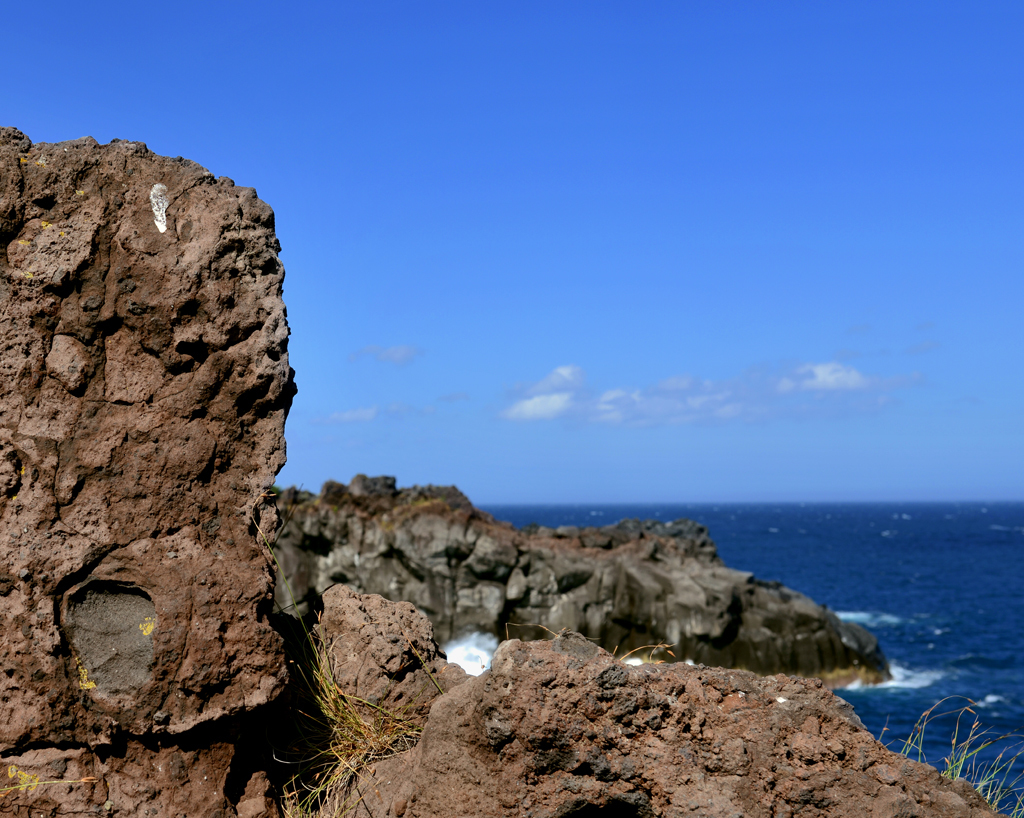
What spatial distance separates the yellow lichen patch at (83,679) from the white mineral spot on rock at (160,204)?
194 centimetres

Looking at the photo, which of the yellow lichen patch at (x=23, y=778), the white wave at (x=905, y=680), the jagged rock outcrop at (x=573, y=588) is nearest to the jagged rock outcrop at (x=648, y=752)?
the yellow lichen patch at (x=23, y=778)

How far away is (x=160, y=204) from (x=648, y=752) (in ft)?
10.5

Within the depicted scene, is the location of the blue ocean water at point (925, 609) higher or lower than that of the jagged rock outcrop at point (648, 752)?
lower

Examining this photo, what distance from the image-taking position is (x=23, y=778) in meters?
3.22

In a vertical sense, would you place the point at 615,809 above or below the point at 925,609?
above

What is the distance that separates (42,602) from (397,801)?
5.58 feet

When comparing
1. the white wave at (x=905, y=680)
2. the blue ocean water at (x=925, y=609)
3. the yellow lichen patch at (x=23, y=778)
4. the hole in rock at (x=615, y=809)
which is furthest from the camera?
the white wave at (x=905, y=680)

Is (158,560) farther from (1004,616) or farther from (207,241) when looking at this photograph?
(1004,616)

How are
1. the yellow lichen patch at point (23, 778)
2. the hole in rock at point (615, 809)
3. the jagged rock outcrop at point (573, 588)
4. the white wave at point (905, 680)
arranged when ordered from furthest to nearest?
the white wave at point (905, 680) → the jagged rock outcrop at point (573, 588) → the yellow lichen patch at point (23, 778) → the hole in rock at point (615, 809)

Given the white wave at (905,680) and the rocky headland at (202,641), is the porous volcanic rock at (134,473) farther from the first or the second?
→ the white wave at (905,680)

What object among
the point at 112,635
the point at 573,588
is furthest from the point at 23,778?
the point at 573,588

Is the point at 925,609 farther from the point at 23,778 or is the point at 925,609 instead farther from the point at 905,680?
the point at 23,778

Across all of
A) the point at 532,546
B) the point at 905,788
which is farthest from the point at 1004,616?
the point at 905,788

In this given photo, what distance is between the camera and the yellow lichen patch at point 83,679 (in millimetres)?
3248
